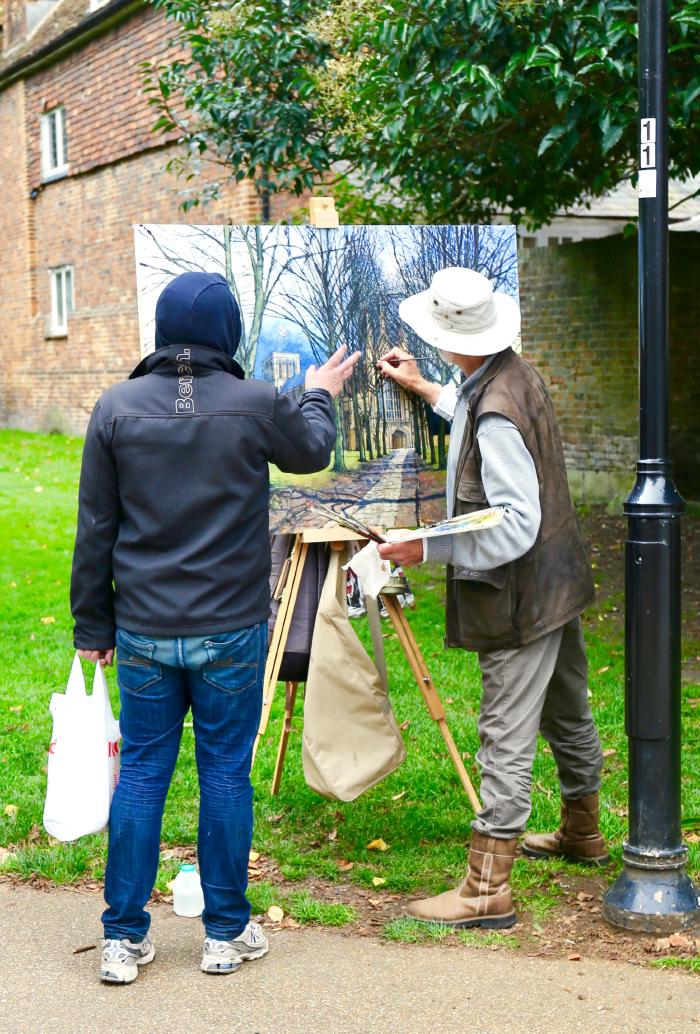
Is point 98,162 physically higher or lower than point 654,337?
higher

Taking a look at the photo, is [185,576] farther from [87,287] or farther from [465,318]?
[87,287]

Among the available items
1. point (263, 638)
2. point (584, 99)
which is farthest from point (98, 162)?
point (263, 638)

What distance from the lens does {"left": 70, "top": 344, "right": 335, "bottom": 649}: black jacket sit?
11.7ft

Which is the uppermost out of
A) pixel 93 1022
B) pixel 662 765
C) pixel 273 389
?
pixel 273 389

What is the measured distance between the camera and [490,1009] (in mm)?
3553

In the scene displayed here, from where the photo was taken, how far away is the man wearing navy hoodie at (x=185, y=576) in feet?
11.8

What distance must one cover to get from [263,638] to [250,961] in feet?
3.38

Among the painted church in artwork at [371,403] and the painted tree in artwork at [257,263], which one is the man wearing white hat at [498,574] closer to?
the painted church in artwork at [371,403]

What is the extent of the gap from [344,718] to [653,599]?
4.17ft

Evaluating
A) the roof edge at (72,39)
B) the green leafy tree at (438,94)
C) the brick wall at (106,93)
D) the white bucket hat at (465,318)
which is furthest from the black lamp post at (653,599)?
the brick wall at (106,93)

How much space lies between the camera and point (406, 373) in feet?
15.6

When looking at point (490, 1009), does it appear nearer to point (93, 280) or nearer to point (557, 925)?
point (557, 925)

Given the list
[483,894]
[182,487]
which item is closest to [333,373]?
[182,487]

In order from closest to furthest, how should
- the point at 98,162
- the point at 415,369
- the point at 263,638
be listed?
the point at 263,638
the point at 415,369
the point at 98,162
